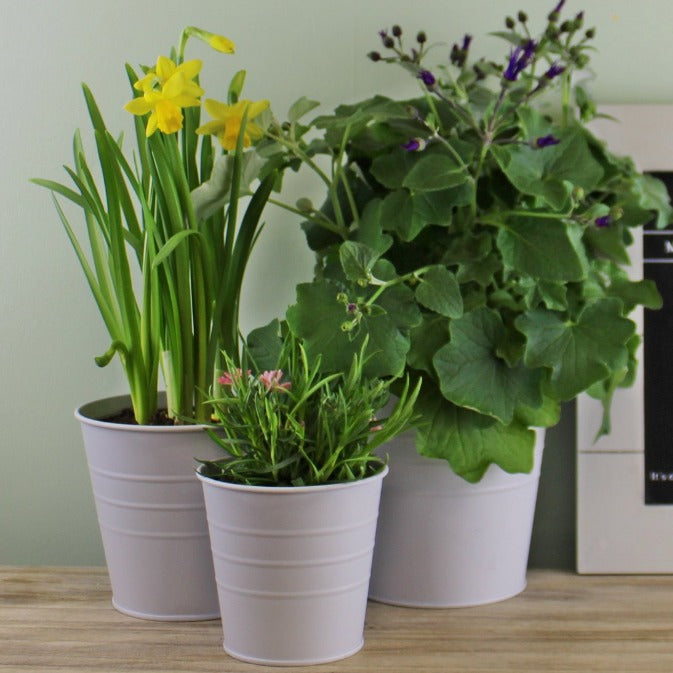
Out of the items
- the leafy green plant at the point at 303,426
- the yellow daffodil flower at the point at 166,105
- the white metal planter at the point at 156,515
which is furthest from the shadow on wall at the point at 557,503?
the yellow daffodil flower at the point at 166,105

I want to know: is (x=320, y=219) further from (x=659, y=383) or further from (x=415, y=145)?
(x=659, y=383)

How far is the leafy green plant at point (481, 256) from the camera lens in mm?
881

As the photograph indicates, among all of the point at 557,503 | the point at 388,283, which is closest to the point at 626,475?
the point at 557,503

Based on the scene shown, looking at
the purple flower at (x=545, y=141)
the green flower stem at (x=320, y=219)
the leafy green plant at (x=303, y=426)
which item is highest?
the purple flower at (x=545, y=141)

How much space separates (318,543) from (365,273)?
247 mm

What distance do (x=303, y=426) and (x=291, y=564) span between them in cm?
12

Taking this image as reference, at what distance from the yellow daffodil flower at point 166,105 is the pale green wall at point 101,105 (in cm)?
26

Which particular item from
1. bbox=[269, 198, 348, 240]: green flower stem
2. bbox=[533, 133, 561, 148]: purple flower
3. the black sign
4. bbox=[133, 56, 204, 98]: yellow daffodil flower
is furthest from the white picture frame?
bbox=[133, 56, 204, 98]: yellow daffodil flower

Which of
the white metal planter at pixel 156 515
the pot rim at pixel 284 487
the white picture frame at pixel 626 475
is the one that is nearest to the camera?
the pot rim at pixel 284 487

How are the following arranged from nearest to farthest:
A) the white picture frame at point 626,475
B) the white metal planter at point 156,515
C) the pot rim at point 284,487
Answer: the pot rim at point 284,487 < the white metal planter at point 156,515 < the white picture frame at point 626,475

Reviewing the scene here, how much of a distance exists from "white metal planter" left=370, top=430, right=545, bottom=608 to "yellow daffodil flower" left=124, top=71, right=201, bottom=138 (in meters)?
0.39

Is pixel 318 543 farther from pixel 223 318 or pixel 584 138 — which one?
pixel 584 138

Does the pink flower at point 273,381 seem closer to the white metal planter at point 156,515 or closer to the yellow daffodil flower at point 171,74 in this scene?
the white metal planter at point 156,515

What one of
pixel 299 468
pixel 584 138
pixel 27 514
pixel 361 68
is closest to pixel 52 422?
pixel 27 514
